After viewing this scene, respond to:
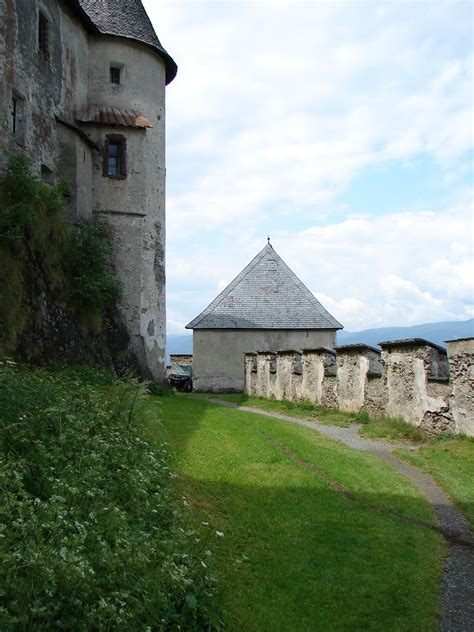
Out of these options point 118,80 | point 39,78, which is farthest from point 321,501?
point 118,80

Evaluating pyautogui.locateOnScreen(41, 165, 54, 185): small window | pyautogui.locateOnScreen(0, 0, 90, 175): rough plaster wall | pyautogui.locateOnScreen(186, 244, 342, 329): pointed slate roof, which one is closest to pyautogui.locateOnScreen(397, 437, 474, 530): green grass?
pyautogui.locateOnScreen(0, 0, 90, 175): rough plaster wall

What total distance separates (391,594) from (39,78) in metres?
17.4

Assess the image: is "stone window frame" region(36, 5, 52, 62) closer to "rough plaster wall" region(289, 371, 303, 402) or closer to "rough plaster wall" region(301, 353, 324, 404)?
"rough plaster wall" region(301, 353, 324, 404)

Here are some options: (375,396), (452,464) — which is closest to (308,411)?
(375,396)

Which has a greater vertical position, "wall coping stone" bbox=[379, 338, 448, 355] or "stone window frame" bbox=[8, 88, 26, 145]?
"stone window frame" bbox=[8, 88, 26, 145]

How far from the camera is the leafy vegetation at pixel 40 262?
44.7 feet

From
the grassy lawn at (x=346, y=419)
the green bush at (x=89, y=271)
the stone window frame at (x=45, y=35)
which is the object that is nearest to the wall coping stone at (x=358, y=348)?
the grassy lawn at (x=346, y=419)

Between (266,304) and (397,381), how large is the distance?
18159 millimetres

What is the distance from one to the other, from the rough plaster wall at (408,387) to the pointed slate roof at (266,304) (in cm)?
Result: 1622

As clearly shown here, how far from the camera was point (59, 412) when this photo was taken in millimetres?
6574

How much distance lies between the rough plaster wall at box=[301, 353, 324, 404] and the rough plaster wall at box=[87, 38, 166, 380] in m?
5.84

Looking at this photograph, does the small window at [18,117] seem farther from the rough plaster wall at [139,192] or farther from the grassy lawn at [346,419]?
the grassy lawn at [346,419]

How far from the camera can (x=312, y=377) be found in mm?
19672

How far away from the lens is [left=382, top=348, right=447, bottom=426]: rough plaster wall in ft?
43.0
